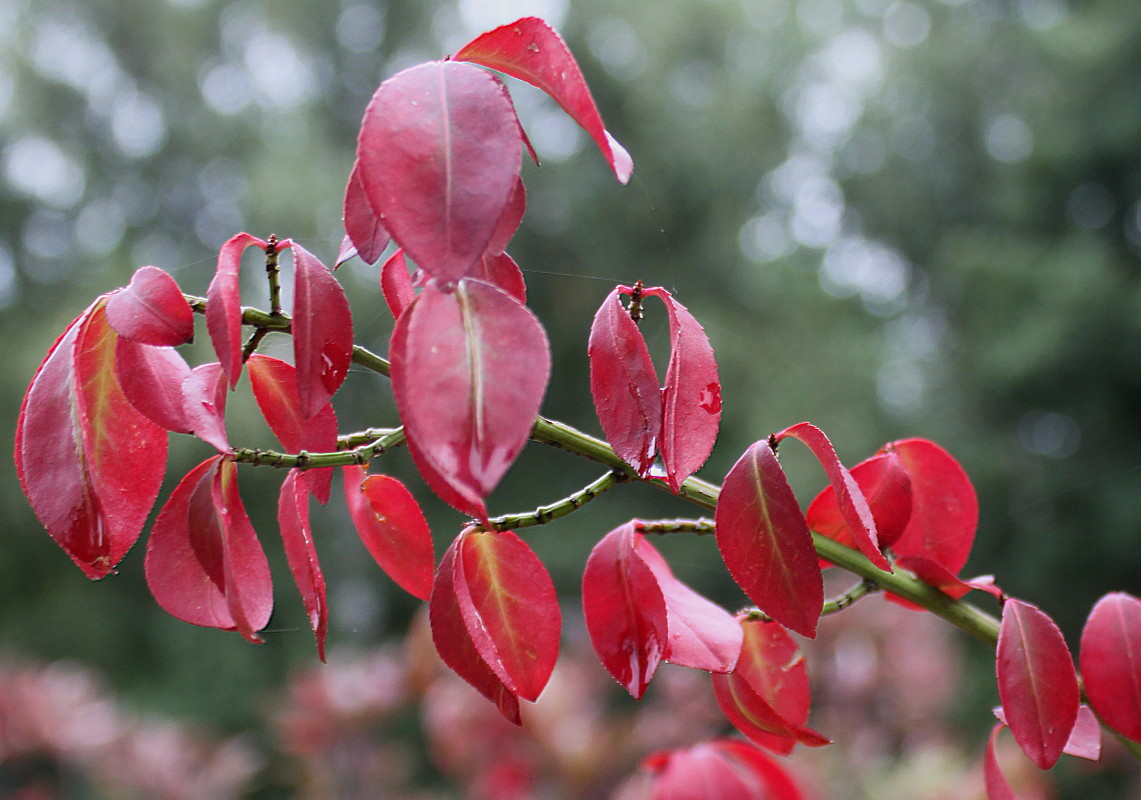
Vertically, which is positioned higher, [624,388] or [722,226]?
[624,388]

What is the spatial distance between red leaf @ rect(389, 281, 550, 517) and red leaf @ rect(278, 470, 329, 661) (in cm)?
7

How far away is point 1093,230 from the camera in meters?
3.29

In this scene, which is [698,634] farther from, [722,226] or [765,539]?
[722,226]

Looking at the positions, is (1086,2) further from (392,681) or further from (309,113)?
(392,681)

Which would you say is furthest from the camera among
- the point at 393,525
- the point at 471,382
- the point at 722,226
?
the point at 722,226

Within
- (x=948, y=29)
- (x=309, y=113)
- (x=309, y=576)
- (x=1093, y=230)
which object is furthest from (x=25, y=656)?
(x=948, y=29)

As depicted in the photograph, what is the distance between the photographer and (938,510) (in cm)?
29

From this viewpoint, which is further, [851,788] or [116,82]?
[116,82]

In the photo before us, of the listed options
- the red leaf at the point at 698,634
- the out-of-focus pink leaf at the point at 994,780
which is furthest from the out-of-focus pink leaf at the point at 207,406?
the out-of-focus pink leaf at the point at 994,780

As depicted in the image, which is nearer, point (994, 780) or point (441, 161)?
point (441, 161)

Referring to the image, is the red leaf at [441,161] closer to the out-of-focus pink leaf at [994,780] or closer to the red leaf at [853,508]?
the red leaf at [853,508]

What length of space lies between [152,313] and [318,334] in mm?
38

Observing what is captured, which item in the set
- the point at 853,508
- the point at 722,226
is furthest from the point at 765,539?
the point at 722,226

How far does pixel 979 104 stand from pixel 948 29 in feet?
1.54
